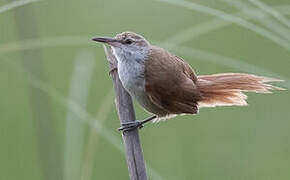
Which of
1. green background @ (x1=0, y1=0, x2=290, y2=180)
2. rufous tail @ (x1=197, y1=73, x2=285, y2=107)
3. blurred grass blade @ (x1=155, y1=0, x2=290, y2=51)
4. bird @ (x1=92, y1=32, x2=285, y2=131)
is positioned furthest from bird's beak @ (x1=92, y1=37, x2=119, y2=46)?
blurred grass blade @ (x1=155, y1=0, x2=290, y2=51)

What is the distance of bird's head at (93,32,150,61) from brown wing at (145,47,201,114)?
0.22 ft

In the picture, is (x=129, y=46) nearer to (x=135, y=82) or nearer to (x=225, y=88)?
(x=135, y=82)

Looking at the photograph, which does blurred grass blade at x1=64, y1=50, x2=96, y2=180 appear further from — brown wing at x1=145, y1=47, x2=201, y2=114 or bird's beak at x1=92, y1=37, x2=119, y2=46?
brown wing at x1=145, y1=47, x2=201, y2=114

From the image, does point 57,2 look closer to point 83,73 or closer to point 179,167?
point 179,167

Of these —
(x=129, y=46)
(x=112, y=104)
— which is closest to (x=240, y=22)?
(x=112, y=104)

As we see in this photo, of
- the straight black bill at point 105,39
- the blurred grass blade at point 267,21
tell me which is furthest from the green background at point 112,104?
the straight black bill at point 105,39

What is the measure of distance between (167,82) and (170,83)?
0.5 inches

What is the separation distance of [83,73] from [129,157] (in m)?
0.44

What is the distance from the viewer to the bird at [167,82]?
2.55 metres

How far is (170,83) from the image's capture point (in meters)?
2.57

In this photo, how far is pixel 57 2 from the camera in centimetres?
505

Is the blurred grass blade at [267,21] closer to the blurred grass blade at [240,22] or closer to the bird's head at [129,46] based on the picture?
the blurred grass blade at [240,22]

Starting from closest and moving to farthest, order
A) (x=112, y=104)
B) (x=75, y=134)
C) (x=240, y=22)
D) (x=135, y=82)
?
1. (x=240, y=22)
2. (x=75, y=134)
3. (x=112, y=104)
4. (x=135, y=82)

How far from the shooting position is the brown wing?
254 centimetres
